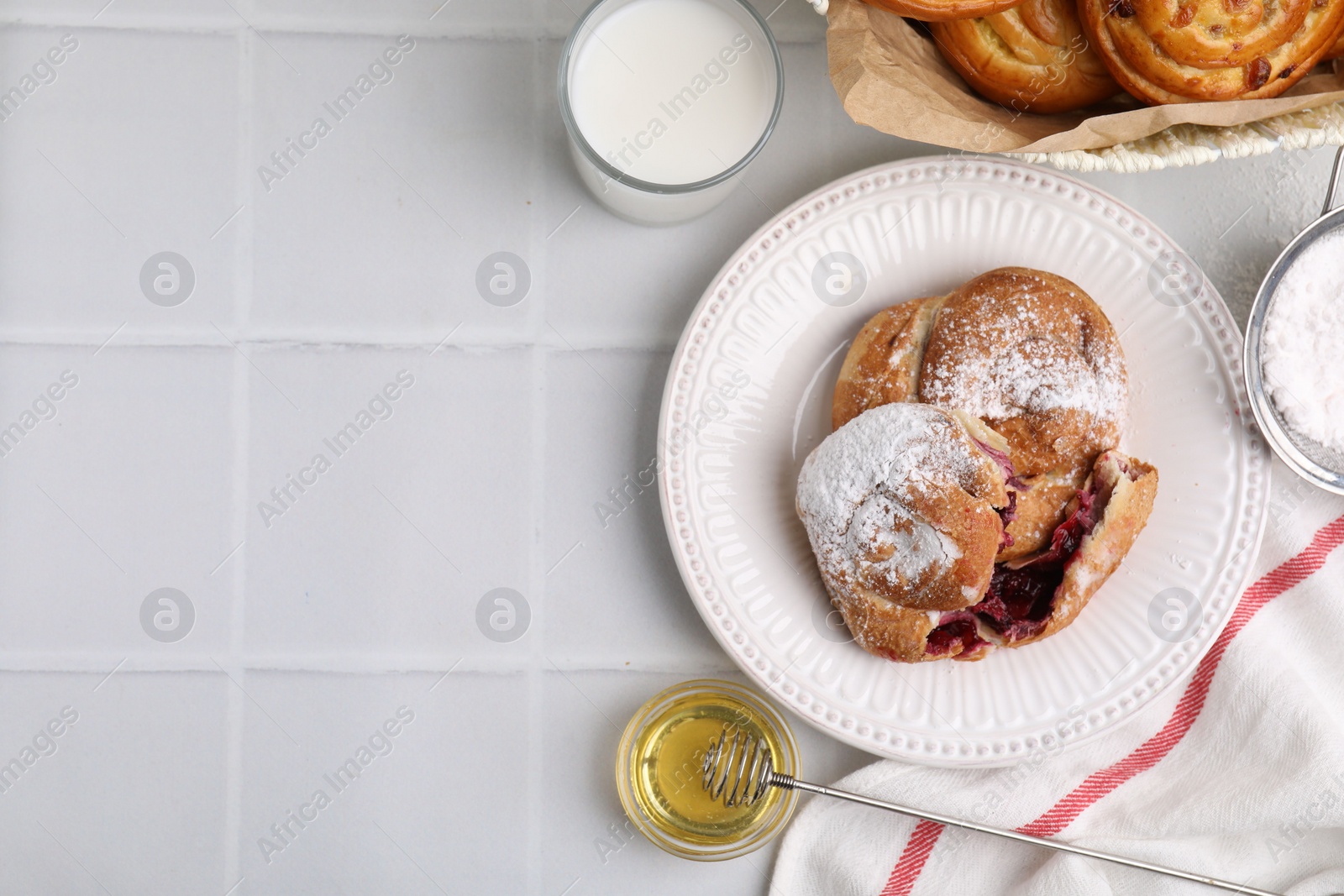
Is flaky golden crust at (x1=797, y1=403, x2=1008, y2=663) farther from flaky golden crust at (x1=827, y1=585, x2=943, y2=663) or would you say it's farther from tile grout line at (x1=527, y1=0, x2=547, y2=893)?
tile grout line at (x1=527, y1=0, x2=547, y2=893)

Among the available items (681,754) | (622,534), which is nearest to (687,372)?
(622,534)

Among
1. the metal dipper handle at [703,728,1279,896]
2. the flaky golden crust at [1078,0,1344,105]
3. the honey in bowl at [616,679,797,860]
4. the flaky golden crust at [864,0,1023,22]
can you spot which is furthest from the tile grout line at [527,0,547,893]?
the flaky golden crust at [1078,0,1344,105]

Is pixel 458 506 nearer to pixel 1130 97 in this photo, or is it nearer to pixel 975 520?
pixel 975 520

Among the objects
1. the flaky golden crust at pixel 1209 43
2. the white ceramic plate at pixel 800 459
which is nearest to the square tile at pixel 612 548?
the white ceramic plate at pixel 800 459

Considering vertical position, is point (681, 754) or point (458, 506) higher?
point (458, 506)

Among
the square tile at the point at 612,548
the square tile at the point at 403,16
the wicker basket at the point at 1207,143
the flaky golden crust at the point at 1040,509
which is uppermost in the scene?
the square tile at the point at 403,16

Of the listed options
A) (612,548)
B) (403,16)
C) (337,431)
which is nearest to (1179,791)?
(612,548)

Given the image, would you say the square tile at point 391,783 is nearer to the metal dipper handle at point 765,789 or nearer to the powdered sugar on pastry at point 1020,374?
the metal dipper handle at point 765,789
